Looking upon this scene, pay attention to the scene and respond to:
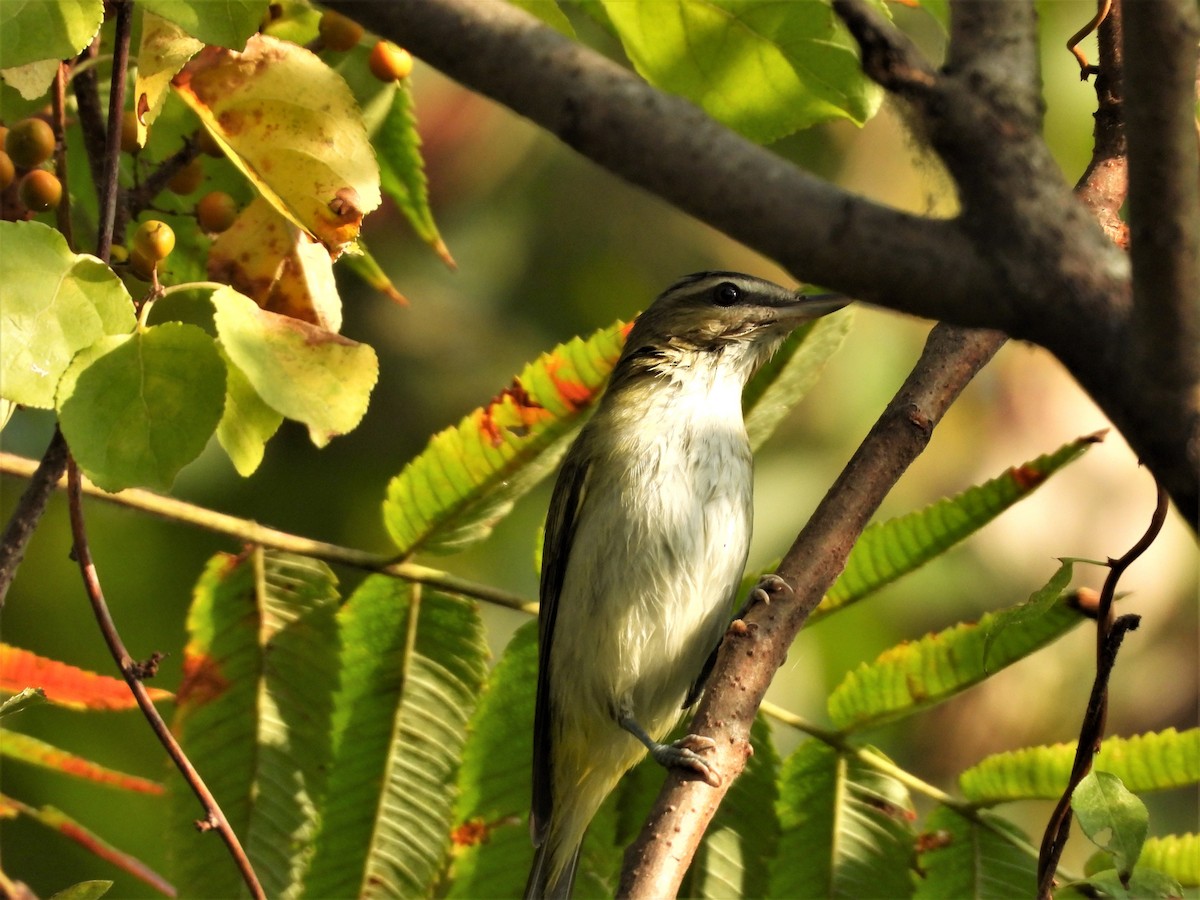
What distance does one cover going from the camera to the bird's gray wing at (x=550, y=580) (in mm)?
3494

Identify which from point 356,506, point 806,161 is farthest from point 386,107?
point 806,161

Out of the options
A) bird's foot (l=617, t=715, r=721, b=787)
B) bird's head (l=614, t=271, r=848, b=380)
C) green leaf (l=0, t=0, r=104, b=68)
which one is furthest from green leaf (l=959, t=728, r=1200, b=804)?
green leaf (l=0, t=0, r=104, b=68)

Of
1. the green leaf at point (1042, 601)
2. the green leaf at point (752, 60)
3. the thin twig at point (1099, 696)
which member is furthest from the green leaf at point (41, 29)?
the thin twig at point (1099, 696)

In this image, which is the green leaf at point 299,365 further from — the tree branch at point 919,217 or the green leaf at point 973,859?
the green leaf at point 973,859

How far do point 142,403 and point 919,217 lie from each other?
1.17 metres

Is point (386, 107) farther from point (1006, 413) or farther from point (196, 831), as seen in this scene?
point (1006, 413)

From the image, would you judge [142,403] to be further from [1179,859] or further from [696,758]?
[1179,859]

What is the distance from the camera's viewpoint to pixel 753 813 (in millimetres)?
2951

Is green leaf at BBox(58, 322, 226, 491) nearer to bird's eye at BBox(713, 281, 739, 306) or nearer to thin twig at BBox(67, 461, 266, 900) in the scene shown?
thin twig at BBox(67, 461, 266, 900)

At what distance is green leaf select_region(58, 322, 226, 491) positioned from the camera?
188cm

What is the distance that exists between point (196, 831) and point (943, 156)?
2227 millimetres

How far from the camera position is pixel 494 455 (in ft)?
10.2

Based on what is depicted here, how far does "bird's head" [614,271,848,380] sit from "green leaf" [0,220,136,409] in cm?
243

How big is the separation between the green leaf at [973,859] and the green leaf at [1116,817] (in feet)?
2.39
